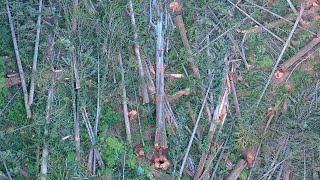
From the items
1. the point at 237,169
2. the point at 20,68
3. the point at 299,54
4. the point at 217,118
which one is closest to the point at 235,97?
the point at 217,118

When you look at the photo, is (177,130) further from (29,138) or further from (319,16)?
(319,16)

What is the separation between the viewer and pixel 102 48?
795 cm

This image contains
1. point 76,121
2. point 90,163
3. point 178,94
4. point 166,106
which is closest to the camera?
point 90,163

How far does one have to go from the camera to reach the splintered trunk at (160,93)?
7.77 meters

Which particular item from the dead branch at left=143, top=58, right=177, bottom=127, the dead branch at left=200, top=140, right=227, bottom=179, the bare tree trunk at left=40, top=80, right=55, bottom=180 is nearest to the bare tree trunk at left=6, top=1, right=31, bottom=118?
the bare tree trunk at left=40, top=80, right=55, bottom=180

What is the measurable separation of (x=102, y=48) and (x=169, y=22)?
160cm

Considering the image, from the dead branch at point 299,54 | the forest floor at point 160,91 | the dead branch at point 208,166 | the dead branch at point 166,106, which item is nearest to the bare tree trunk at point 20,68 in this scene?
the forest floor at point 160,91

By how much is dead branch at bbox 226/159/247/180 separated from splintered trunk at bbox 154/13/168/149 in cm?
140

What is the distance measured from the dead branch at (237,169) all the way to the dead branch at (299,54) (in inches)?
85.5

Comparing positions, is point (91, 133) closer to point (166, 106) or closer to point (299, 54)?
point (166, 106)

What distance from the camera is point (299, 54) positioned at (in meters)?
8.65

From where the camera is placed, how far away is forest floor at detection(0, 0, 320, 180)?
24.6 ft

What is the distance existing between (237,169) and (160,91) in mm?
2154

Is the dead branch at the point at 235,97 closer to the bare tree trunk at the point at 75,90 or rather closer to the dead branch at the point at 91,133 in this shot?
the dead branch at the point at 91,133
